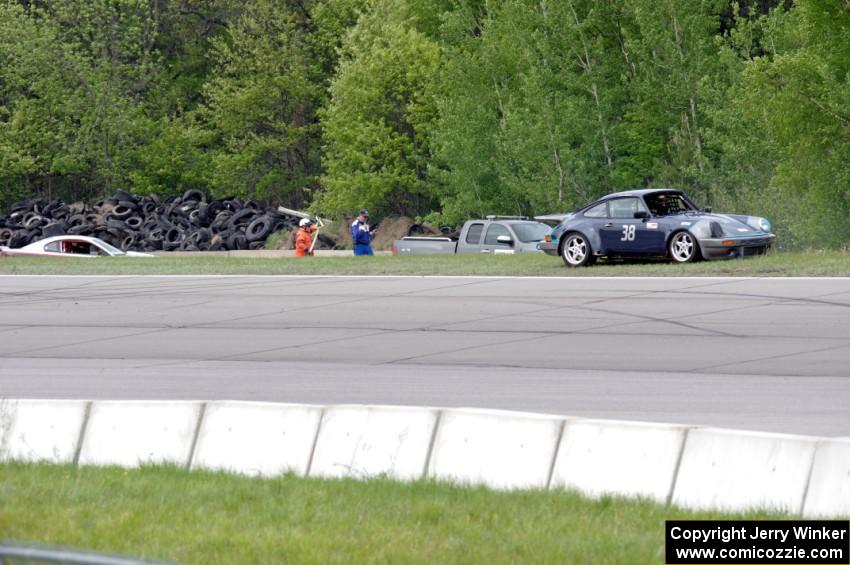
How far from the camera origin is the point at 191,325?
18.7m

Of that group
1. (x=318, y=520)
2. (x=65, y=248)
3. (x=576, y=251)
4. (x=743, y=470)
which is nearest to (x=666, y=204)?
(x=576, y=251)

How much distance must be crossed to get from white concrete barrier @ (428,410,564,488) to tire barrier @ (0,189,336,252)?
Result: 137 ft

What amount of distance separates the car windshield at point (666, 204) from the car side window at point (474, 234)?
9.05 meters

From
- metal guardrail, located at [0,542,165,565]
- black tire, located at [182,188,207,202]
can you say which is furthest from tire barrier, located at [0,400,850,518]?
black tire, located at [182,188,207,202]

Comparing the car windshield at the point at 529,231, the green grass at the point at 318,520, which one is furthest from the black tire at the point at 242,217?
the green grass at the point at 318,520

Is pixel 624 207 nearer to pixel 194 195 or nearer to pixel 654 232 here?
pixel 654 232

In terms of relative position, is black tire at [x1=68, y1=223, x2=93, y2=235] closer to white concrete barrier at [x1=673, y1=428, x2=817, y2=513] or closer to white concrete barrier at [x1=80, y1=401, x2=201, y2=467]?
white concrete barrier at [x1=80, y1=401, x2=201, y2=467]

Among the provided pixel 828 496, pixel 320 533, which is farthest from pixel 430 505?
pixel 828 496

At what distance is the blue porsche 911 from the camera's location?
78.1ft

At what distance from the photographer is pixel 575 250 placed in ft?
82.7

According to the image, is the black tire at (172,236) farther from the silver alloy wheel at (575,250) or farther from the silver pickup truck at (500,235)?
the silver alloy wheel at (575,250)

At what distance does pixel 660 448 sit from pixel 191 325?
12.2 meters

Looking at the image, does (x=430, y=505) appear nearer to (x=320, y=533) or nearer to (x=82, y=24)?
(x=320, y=533)

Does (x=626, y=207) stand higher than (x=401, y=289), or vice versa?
(x=626, y=207)
